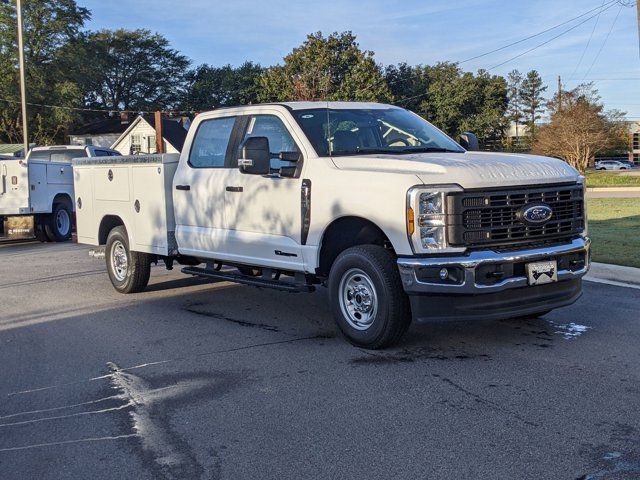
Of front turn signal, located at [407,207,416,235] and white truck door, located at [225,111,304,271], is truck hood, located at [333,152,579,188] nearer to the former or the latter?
front turn signal, located at [407,207,416,235]

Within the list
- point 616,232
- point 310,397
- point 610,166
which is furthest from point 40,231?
point 610,166

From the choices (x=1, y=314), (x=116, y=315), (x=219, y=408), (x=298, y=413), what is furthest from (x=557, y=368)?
(x=1, y=314)

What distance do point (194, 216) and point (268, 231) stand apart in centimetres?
132

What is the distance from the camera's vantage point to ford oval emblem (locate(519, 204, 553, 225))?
601 centimetres

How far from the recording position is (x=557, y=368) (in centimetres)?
564

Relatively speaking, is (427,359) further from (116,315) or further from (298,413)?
(116,315)

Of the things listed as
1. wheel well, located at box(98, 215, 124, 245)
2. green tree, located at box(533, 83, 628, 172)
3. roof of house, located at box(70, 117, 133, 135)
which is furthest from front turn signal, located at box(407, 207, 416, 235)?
roof of house, located at box(70, 117, 133, 135)

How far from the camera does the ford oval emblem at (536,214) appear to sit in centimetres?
601

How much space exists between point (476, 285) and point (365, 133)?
2262 mm

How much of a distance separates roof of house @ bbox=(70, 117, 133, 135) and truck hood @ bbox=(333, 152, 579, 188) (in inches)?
2452

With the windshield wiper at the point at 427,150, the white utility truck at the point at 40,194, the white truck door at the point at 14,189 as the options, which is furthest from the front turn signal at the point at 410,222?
the white truck door at the point at 14,189

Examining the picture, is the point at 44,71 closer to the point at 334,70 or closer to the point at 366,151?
the point at 334,70

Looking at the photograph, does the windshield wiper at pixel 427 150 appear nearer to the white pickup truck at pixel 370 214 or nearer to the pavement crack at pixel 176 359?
the white pickup truck at pixel 370 214

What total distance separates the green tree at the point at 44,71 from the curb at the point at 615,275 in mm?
48829
